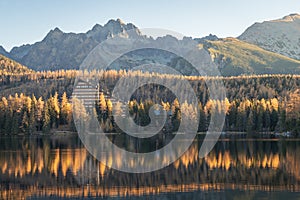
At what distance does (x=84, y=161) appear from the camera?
6644 cm

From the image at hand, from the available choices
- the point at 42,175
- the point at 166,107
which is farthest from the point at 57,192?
the point at 166,107

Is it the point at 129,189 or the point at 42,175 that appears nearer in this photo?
the point at 129,189

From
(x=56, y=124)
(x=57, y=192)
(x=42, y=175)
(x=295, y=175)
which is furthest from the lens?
(x=56, y=124)

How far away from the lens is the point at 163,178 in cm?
5150

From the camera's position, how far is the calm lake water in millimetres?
42375

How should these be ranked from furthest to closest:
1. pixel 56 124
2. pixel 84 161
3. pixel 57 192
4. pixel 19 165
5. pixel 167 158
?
pixel 56 124, pixel 167 158, pixel 84 161, pixel 19 165, pixel 57 192

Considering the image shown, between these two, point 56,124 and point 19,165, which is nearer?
point 19,165

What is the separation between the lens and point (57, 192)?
144ft

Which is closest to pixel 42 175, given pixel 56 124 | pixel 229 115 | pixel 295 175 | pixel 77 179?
pixel 77 179

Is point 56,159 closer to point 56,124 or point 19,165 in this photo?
point 19,165

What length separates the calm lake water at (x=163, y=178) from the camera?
1668 inches

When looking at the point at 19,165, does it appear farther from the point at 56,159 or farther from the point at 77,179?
the point at 77,179

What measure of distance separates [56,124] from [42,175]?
98.3 meters

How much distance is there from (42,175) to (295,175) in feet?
94.6
